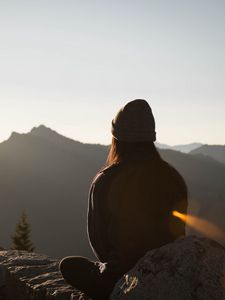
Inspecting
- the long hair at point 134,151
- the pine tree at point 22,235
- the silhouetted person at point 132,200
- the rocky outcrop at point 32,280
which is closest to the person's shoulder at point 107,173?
the silhouetted person at point 132,200

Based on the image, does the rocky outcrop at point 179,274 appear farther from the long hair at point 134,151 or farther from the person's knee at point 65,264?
the person's knee at point 65,264

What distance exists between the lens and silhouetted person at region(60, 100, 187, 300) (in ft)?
15.3

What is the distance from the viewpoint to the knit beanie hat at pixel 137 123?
16.0 feet

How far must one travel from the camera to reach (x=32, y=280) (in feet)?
20.3

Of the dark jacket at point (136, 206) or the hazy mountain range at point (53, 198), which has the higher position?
the dark jacket at point (136, 206)

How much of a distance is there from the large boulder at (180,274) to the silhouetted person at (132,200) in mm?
460

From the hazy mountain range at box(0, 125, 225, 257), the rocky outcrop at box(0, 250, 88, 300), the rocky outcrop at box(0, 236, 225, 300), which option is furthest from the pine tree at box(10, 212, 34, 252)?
the hazy mountain range at box(0, 125, 225, 257)

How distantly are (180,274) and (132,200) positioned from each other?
3.25ft

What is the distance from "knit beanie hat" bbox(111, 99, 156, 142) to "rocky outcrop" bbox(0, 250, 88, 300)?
2.04 meters

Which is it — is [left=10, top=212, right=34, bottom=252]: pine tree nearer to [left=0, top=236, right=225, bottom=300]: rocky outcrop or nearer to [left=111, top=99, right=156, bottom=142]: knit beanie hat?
[left=111, top=99, right=156, bottom=142]: knit beanie hat

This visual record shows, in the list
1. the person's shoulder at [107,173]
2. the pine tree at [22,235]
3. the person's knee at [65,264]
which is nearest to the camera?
the person's shoulder at [107,173]

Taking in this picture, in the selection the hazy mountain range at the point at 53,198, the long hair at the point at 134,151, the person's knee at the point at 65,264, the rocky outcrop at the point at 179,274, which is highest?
Answer: the long hair at the point at 134,151

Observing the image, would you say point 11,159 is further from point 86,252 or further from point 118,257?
point 118,257

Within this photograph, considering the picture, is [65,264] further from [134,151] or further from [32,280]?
[134,151]
